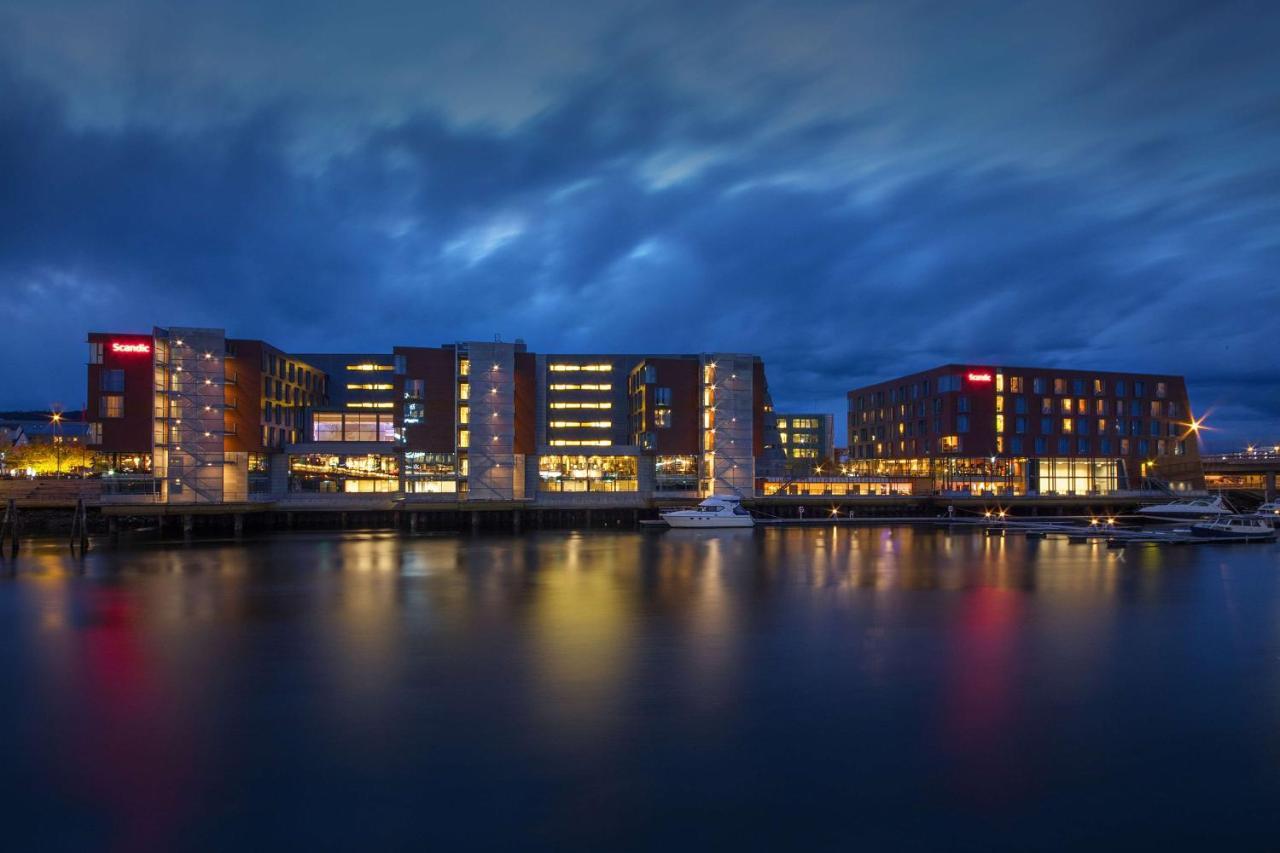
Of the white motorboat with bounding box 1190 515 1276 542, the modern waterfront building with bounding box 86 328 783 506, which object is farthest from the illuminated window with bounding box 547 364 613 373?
the white motorboat with bounding box 1190 515 1276 542

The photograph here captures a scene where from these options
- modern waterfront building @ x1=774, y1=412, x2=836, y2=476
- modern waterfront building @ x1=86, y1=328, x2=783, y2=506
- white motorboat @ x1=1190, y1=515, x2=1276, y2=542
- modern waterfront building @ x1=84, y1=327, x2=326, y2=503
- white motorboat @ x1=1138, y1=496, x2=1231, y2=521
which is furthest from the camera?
modern waterfront building @ x1=774, y1=412, x2=836, y2=476

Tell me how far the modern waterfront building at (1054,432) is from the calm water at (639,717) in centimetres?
6120

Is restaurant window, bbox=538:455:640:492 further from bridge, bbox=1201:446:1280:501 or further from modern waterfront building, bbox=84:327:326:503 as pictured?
bridge, bbox=1201:446:1280:501

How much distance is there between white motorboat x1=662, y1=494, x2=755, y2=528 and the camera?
68.2m

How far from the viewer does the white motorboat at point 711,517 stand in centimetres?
6825

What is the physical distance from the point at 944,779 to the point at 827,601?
18.1 metres

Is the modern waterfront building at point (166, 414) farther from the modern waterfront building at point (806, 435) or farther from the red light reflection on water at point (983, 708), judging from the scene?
the modern waterfront building at point (806, 435)

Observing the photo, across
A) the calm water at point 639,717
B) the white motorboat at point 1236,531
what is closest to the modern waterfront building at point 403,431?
the calm water at point 639,717

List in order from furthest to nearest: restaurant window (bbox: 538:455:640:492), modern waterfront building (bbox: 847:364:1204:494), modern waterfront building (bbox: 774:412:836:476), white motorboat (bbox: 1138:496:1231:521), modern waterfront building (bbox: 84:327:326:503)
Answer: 1. modern waterfront building (bbox: 774:412:836:476)
2. modern waterfront building (bbox: 847:364:1204:494)
3. restaurant window (bbox: 538:455:640:492)
4. white motorboat (bbox: 1138:496:1231:521)
5. modern waterfront building (bbox: 84:327:326:503)

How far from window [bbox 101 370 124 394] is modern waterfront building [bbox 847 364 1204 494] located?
85.3 meters

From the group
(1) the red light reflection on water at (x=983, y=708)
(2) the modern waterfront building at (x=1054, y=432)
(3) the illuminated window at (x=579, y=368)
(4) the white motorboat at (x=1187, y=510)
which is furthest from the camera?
(3) the illuminated window at (x=579, y=368)

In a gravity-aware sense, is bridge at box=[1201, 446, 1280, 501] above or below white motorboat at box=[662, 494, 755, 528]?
above

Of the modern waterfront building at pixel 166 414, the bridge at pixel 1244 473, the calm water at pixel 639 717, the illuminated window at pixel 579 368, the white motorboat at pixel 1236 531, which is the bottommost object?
the calm water at pixel 639 717

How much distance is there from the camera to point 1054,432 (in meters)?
91.7
